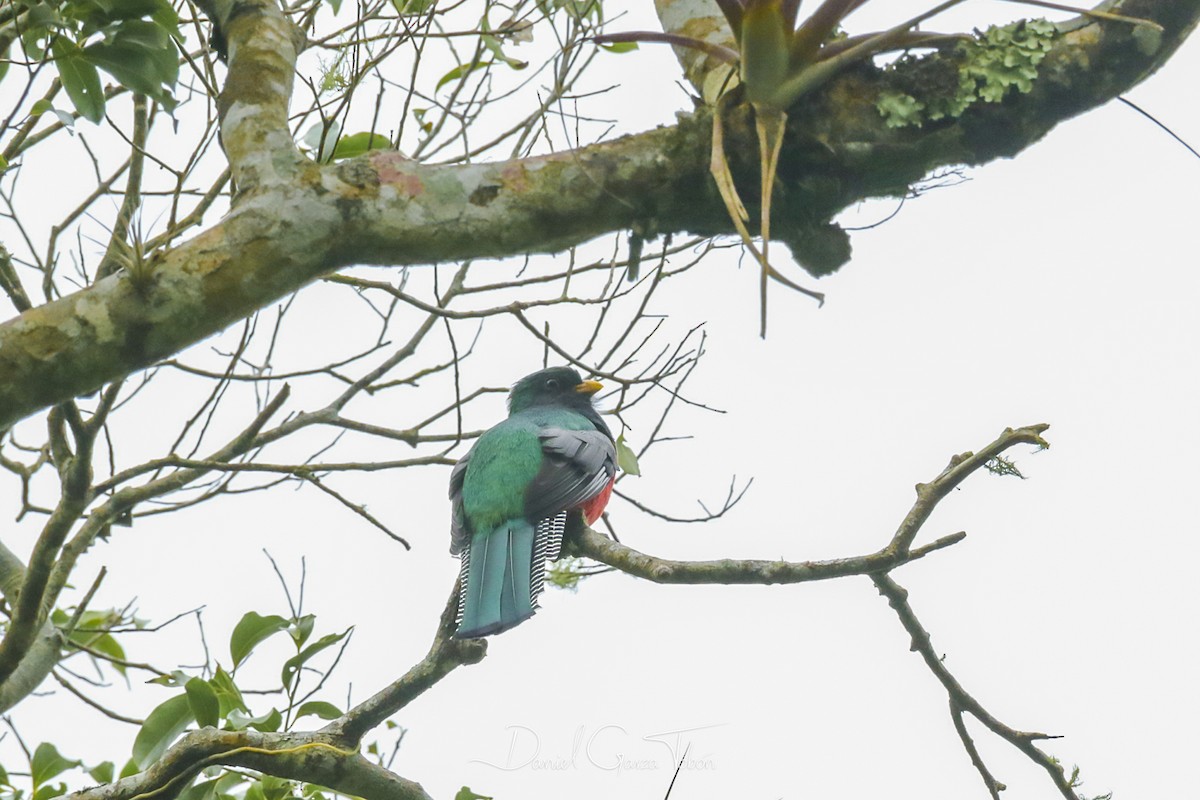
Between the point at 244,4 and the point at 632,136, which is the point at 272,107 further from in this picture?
the point at 632,136

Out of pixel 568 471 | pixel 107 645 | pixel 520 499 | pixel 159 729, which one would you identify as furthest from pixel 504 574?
pixel 107 645

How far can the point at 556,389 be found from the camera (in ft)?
20.5

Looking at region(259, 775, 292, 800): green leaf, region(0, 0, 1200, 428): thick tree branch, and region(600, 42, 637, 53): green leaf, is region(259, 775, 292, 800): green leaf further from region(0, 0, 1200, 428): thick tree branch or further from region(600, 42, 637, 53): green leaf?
region(600, 42, 637, 53): green leaf

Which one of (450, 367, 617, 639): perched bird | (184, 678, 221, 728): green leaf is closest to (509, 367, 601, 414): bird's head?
(450, 367, 617, 639): perched bird

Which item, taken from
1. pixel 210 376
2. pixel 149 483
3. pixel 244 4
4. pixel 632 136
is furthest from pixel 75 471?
pixel 632 136

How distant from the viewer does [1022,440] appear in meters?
2.45

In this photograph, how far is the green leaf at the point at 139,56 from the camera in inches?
122

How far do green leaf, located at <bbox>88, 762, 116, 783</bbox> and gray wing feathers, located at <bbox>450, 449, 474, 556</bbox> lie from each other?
160cm

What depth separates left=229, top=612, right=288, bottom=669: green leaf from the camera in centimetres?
341

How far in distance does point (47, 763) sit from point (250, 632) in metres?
0.66

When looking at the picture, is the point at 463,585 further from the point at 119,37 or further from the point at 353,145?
Result: the point at 119,37

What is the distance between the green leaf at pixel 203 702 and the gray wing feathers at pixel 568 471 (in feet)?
5.88

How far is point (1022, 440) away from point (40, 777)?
8.92 ft

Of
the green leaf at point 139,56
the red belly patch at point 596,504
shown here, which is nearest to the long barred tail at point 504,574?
the red belly patch at point 596,504
